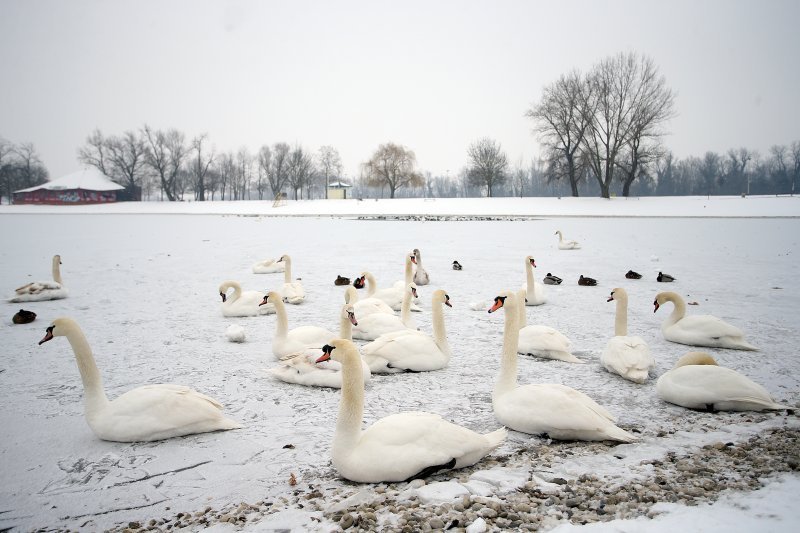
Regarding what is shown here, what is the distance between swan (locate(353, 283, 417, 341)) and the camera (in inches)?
245

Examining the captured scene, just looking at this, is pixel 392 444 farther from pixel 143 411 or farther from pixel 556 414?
pixel 143 411

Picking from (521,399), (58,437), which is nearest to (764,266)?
(521,399)

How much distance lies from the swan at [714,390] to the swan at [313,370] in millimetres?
2742

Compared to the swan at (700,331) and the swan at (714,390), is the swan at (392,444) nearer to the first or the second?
the swan at (714,390)

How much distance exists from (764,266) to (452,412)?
1193 centimetres

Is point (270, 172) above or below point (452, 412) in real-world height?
above

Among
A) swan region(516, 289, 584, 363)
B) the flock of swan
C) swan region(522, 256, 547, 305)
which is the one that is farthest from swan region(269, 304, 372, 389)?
swan region(522, 256, 547, 305)

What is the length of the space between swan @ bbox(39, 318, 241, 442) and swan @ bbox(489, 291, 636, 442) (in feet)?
7.11

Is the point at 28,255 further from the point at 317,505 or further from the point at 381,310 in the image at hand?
the point at 317,505

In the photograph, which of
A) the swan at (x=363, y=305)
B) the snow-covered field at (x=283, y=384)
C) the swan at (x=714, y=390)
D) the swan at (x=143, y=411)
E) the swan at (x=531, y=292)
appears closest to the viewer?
the snow-covered field at (x=283, y=384)

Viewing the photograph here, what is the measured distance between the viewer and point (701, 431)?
A: 3.74 m

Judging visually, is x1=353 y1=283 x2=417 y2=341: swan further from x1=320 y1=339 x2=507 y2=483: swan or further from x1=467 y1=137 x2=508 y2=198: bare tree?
x1=467 y1=137 x2=508 y2=198: bare tree

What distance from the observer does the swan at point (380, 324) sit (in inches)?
245

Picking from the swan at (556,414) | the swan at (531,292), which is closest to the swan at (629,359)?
the swan at (556,414)
